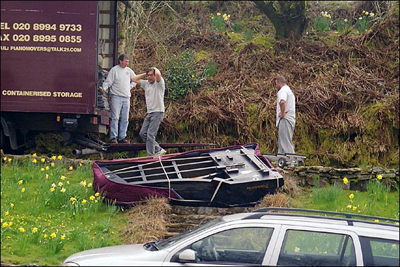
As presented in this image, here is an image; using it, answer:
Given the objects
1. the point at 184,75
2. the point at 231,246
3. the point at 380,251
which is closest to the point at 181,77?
the point at 184,75

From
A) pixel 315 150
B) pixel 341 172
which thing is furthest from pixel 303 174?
pixel 315 150

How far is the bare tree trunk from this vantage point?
1969 cm

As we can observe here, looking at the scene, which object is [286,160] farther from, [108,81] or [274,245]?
[274,245]

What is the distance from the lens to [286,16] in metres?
20.0

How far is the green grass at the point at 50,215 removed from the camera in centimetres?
923

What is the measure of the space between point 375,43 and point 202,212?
1069 centimetres

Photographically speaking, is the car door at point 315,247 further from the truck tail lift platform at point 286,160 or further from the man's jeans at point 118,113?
the man's jeans at point 118,113

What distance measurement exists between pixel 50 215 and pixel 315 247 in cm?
499

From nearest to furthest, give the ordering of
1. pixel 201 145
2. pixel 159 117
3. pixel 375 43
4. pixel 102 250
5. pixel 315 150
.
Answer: pixel 102 250 → pixel 159 117 → pixel 201 145 → pixel 315 150 → pixel 375 43

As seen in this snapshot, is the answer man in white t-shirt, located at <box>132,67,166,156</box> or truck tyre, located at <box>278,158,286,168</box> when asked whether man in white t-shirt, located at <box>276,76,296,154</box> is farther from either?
man in white t-shirt, located at <box>132,67,166,156</box>

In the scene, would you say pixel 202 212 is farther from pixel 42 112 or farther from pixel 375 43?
pixel 375 43

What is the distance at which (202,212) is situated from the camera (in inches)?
445

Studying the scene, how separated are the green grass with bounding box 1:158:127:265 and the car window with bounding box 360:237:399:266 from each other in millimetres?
3862

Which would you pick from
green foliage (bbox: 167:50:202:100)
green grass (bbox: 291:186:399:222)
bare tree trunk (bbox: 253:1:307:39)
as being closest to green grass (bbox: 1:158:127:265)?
green grass (bbox: 291:186:399:222)
